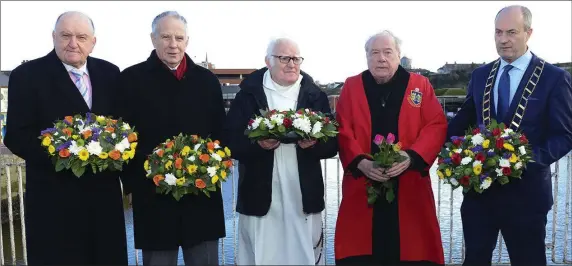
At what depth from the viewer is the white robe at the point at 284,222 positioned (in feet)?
10.7

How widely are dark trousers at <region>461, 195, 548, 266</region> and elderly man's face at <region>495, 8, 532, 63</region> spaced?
1.05 metres

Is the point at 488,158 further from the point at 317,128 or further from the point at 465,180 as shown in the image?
the point at 317,128

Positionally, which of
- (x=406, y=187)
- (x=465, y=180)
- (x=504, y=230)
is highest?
(x=465, y=180)

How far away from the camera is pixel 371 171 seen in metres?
3.32

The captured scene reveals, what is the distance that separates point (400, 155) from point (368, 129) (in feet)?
1.23

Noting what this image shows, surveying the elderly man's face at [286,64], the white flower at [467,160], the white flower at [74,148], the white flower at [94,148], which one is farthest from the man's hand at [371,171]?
the white flower at [74,148]

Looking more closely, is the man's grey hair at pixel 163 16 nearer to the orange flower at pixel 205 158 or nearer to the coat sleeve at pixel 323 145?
the orange flower at pixel 205 158

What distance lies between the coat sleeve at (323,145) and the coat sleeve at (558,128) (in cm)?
133

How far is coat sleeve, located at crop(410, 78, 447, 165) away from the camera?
11.1ft

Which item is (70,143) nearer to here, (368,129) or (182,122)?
(182,122)

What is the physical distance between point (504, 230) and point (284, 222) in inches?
60.3

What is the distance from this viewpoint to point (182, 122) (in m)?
3.34

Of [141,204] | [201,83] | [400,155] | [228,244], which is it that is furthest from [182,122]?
[228,244]

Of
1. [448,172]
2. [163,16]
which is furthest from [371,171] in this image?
[163,16]
